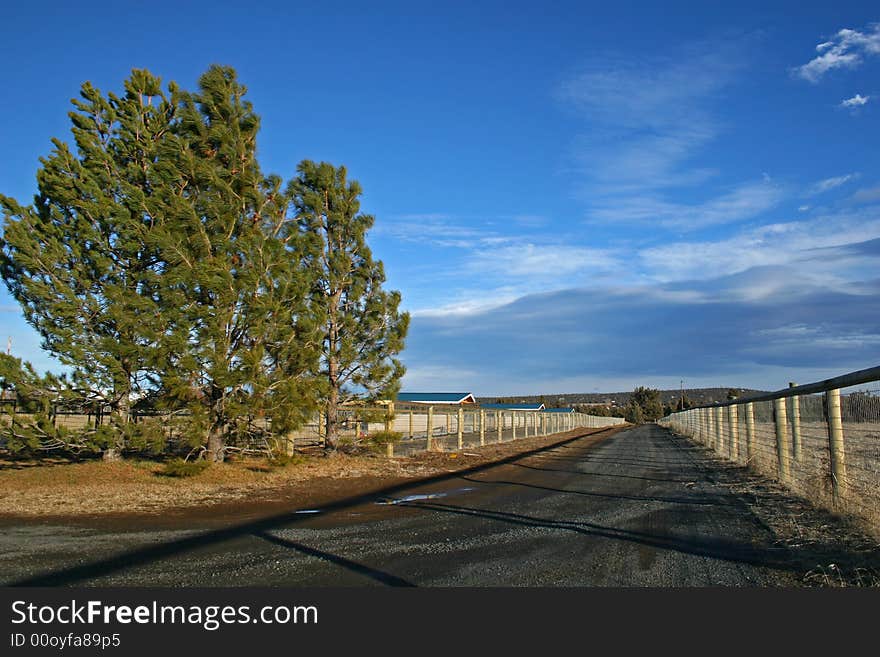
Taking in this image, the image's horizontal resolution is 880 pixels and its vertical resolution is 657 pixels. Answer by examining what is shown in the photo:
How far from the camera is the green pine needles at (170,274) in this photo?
1241 cm

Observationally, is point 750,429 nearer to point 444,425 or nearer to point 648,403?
point 444,425

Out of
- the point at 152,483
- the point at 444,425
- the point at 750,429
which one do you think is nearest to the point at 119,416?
the point at 152,483

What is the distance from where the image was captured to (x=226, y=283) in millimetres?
12438

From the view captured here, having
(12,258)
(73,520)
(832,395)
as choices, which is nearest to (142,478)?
(73,520)

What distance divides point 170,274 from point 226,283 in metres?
1.04

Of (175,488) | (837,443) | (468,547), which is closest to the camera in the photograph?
(468,547)

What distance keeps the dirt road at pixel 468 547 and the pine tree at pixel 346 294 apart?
24.7ft

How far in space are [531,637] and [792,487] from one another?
860cm

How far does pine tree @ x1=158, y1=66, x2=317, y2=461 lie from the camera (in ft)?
40.8

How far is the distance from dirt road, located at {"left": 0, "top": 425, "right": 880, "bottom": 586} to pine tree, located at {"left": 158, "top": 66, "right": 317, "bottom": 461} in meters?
3.87

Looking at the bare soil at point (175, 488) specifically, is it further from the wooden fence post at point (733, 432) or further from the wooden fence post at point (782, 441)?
the wooden fence post at point (733, 432)

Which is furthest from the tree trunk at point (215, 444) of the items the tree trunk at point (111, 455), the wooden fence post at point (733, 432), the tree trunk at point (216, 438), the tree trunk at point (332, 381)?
the wooden fence post at point (733, 432)

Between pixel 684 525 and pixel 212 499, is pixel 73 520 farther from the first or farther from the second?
pixel 684 525

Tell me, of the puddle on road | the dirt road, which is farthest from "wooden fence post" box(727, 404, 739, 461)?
the puddle on road
